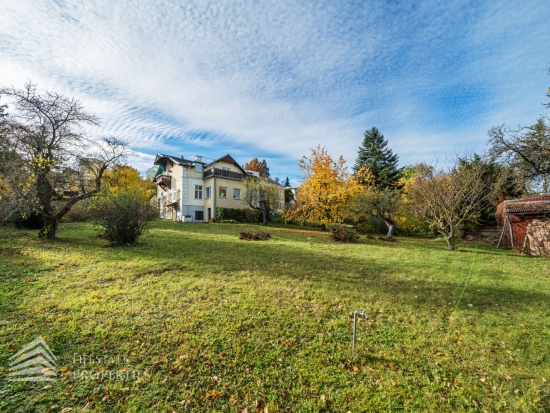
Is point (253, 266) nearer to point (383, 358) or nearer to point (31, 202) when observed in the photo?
point (383, 358)

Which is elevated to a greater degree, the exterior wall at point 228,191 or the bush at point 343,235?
the exterior wall at point 228,191

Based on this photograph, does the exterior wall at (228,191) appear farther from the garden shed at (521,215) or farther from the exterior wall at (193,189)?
the garden shed at (521,215)

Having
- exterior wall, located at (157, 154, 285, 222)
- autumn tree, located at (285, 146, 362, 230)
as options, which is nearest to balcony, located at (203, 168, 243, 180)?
exterior wall, located at (157, 154, 285, 222)

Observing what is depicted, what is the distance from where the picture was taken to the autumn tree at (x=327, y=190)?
20172mm

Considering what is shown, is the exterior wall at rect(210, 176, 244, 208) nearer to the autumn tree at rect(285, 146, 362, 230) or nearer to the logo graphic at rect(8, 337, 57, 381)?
the autumn tree at rect(285, 146, 362, 230)

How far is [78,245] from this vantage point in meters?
10.0

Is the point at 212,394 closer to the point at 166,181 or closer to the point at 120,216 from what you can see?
the point at 120,216

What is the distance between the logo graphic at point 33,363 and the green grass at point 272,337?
10 centimetres

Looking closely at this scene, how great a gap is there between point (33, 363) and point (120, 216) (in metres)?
8.16

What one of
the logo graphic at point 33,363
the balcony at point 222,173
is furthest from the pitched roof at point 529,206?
the balcony at point 222,173

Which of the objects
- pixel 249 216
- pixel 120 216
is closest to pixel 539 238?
pixel 120 216

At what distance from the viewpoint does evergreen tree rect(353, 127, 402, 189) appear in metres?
32.1

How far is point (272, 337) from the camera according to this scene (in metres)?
3.87

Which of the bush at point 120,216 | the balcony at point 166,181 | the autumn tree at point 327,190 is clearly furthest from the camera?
the balcony at point 166,181
